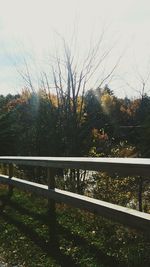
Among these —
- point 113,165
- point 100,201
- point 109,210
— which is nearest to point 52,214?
point 100,201

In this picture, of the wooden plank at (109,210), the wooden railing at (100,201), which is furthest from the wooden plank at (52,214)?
the wooden plank at (109,210)

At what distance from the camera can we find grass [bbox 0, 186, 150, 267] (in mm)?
4562

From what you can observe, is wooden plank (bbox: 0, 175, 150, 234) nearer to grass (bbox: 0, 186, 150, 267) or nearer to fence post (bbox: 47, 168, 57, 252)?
fence post (bbox: 47, 168, 57, 252)

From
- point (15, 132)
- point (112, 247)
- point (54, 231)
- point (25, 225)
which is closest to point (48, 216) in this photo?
point (25, 225)

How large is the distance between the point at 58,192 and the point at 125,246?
1594 mm

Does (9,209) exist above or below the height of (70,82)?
below

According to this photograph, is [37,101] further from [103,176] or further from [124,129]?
[124,129]

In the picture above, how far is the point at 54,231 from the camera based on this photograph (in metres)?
5.89

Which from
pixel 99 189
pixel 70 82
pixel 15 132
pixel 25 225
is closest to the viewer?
pixel 25 225

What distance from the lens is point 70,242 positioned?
5.28m

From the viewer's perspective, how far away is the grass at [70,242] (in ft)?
15.0

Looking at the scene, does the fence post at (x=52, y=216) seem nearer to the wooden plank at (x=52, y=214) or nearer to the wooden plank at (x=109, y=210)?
the wooden plank at (x=52, y=214)

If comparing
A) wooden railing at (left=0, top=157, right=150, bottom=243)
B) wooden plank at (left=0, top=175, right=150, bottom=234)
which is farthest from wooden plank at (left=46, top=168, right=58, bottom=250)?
wooden plank at (left=0, top=175, right=150, bottom=234)

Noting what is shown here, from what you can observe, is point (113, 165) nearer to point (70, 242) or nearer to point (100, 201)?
point (100, 201)
